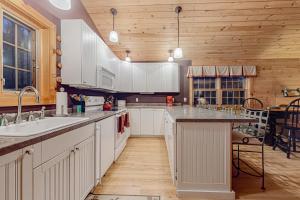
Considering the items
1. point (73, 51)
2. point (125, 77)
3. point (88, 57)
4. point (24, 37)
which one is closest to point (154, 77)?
point (125, 77)

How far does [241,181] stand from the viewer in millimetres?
2598

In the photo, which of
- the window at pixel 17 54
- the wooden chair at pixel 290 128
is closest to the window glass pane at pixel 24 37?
the window at pixel 17 54

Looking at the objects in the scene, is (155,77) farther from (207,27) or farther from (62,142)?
(62,142)

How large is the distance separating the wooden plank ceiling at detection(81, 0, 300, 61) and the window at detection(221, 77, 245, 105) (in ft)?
2.18

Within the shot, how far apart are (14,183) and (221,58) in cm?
543

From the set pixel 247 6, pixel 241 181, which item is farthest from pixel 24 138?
pixel 247 6

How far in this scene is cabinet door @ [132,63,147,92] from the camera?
221 inches

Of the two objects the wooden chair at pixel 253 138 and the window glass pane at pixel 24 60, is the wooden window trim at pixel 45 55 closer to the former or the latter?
the window glass pane at pixel 24 60

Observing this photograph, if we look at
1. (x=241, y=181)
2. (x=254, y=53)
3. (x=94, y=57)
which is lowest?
(x=241, y=181)

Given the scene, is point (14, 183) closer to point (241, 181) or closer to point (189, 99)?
point (241, 181)

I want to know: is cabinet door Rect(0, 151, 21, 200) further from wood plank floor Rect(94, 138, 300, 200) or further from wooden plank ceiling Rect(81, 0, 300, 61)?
wooden plank ceiling Rect(81, 0, 300, 61)

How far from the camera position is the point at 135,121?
5375 millimetres

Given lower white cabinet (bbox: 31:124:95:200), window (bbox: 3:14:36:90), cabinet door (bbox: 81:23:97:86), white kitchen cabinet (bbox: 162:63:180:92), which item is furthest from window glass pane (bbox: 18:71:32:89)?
white kitchen cabinet (bbox: 162:63:180:92)

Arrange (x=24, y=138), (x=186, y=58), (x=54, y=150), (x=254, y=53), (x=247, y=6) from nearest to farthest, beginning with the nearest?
(x=24, y=138)
(x=54, y=150)
(x=247, y=6)
(x=254, y=53)
(x=186, y=58)
